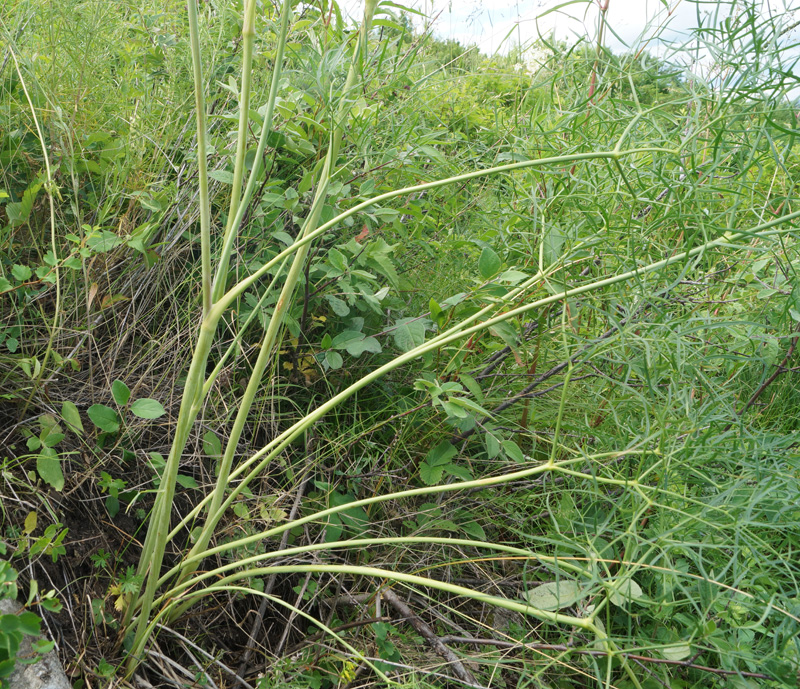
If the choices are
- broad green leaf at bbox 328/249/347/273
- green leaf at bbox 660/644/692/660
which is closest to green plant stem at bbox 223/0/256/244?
broad green leaf at bbox 328/249/347/273

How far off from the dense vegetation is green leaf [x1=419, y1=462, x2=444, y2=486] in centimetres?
1

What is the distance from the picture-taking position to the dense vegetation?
3.68ft

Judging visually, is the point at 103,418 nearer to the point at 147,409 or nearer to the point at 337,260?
the point at 147,409

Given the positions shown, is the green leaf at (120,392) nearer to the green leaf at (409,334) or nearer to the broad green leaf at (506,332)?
the green leaf at (409,334)

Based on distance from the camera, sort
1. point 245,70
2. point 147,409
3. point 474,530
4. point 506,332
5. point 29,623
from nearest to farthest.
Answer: point 29,623, point 245,70, point 147,409, point 506,332, point 474,530

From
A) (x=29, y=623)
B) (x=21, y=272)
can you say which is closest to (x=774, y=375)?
(x=29, y=623)

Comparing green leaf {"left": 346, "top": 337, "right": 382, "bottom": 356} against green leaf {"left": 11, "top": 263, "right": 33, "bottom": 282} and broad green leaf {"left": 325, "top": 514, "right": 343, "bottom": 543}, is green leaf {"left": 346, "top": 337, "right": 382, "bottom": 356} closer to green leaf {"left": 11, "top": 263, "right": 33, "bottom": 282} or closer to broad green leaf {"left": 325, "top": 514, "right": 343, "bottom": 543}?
broad green leaf {"left": 325, "top": 514, "right": 343, "bottom": 543}

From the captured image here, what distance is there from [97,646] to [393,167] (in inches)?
51.1

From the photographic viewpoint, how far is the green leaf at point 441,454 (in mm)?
1483

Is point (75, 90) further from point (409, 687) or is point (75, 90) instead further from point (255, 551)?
point (409, 687)

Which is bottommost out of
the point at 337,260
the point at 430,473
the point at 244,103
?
the point at 430,473

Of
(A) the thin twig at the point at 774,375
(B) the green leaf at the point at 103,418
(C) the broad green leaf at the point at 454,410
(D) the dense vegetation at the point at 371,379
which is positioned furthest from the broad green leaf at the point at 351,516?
(A) the thin twig at the point at 774,375

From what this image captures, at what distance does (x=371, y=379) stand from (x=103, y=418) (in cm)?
58

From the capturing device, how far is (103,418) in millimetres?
1270
